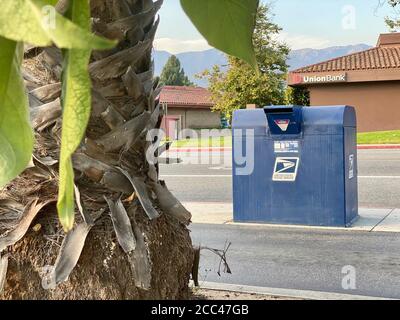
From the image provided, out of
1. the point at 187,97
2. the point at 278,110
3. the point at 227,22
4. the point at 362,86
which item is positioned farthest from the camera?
the point at 187,97

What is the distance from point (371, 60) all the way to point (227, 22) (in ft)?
109

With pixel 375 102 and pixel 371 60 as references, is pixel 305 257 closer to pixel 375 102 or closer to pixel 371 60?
pixel 375 102

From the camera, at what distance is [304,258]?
660 centimetres

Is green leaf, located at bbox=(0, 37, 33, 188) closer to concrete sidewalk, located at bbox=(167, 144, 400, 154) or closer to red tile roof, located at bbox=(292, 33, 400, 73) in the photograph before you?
concrete sidewalk, located at bbox=(167, 144, 400, 154)

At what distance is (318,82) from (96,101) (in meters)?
30.6

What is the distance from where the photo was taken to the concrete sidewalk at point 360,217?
7.89 m

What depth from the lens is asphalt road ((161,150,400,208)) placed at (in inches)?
437

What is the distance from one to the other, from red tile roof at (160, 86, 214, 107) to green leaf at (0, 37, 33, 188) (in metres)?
41.5

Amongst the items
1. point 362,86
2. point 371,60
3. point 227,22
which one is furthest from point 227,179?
point 371,60

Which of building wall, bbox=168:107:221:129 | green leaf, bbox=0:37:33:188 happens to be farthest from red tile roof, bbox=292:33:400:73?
green leaf, bbox=0:37:33:188

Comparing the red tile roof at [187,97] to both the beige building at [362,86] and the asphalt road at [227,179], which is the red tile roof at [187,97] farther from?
the asphalt road at [227,179]

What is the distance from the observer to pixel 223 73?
35719 millimetres
